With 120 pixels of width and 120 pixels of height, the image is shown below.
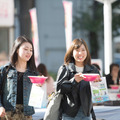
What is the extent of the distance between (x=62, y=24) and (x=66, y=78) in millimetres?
15937

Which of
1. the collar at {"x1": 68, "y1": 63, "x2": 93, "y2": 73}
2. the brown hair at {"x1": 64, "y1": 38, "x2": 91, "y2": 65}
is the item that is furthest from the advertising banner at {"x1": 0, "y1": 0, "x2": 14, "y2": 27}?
the collar at {"x1": 68, "y1": 63, "x2": 93, "y2": 73}

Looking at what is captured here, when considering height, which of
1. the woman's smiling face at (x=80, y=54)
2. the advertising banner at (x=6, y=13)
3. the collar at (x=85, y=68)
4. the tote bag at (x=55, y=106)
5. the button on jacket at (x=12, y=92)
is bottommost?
the tote bag at (x=55, y=106)

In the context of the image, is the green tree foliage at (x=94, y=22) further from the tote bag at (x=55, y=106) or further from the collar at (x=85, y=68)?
the tote bag at (x=55, y=106)

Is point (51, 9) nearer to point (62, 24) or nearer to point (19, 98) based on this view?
point (62, 24)

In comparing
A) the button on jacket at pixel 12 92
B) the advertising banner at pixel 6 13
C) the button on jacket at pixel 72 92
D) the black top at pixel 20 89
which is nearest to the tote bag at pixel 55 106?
the button on jacket at pixel 72 92

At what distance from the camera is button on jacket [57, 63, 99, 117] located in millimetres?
2643

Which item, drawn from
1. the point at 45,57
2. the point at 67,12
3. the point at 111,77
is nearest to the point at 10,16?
the point at 67,12

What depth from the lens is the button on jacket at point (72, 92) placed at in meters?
2.64

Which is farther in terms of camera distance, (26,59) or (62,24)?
(62,24)

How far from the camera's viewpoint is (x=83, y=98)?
2.66 m

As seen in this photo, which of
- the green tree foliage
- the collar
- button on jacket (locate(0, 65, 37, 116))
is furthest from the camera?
the green tree foliage

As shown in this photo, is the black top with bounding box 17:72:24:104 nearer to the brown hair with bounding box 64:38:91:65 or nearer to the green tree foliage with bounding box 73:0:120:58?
the brown hair with bounding box 64:38:91:65

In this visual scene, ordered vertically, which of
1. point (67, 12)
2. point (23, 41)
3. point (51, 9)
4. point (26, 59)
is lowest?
point (26, 59)

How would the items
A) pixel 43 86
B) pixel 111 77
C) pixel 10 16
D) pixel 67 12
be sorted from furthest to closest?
pixel 10 16 → pixel 67 12 → pixel 111 77 → pixel 43 86
